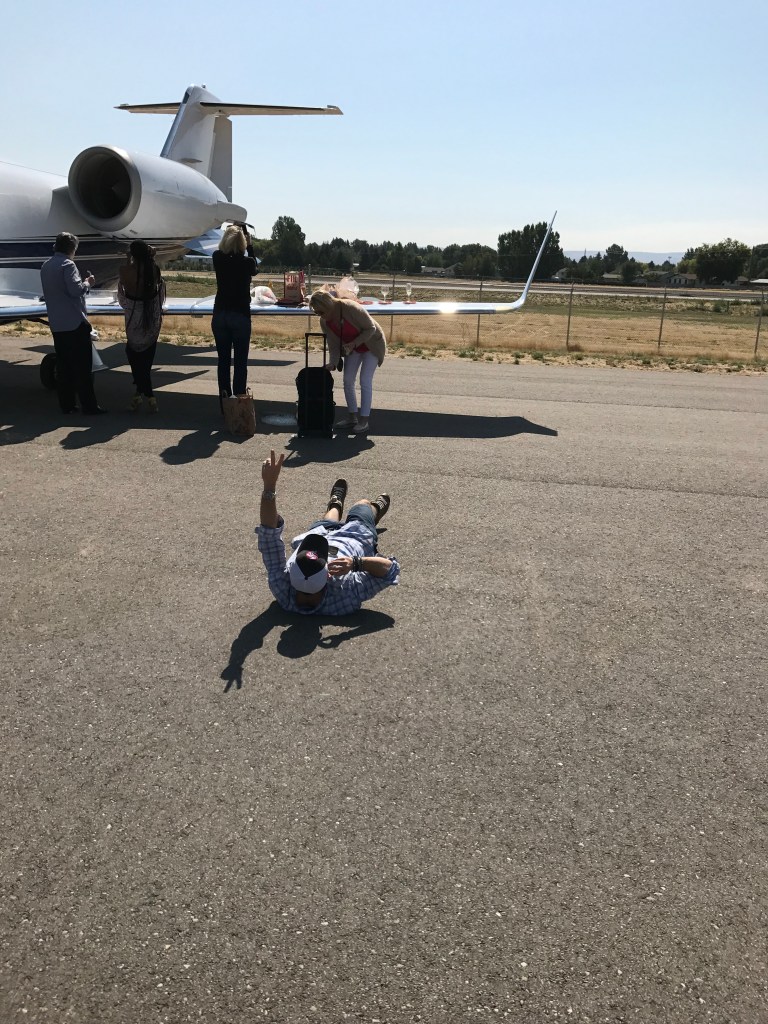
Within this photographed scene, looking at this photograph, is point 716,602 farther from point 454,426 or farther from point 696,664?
point 454,426

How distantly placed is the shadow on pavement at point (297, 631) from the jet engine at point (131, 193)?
9.97m

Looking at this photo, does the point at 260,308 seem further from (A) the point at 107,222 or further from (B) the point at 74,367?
(B) the point at 74,367

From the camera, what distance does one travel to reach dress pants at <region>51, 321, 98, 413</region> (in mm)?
9984

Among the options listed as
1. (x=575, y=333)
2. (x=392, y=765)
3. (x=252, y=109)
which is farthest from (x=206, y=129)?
(x=575, y=333)

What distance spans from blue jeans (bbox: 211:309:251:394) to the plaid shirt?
17.0 feet

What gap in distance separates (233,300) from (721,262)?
117959 millimetres

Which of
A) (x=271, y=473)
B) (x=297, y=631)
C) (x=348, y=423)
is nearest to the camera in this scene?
(x=271, y=473)

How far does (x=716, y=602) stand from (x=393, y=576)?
7.26ft

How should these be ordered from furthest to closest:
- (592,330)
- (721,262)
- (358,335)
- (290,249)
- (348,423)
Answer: (721,262) < (290,249) < (592,330) < (348,423) < (358,335)

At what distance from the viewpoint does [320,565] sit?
4.79m

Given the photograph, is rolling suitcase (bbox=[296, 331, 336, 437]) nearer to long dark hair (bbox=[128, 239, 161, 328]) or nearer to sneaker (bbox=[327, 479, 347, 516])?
long dark hair (bbox=[128, 239, 161, 328])

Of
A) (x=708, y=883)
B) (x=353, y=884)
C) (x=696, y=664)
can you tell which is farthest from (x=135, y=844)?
(x=696, y=664)

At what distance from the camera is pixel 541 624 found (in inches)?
204

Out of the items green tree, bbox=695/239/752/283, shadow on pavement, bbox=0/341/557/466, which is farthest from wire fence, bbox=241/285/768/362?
green tree, bbox=695/239/752/283
